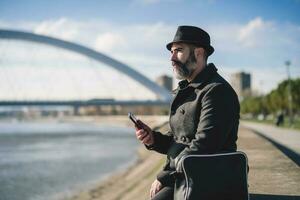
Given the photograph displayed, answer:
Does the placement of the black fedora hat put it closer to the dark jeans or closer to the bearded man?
the bearded man

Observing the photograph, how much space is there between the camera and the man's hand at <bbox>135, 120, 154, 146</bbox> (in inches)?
130

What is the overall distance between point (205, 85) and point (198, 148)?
0.47 meters

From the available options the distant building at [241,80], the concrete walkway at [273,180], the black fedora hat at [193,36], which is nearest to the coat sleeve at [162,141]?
the black fedora hat at [193,36]

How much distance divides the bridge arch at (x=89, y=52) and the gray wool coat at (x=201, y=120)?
74840 millimetres

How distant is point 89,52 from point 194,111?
7746 centimetres

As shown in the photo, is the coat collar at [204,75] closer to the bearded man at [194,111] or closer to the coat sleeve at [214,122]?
the bearded man at [194,111]

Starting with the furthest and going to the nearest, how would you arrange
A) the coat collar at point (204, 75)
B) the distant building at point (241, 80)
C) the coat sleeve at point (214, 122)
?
the distant building at point (241, 80)
the coat collar at point (204, 75)
the coat sleeve at point (214, 122)

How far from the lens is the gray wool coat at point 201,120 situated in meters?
2.82

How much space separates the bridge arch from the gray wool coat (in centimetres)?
7484

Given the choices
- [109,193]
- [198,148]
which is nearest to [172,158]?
[198,148]

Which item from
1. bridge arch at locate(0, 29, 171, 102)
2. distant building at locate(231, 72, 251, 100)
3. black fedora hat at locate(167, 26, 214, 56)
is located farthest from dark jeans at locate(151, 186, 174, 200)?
distant building at locate(231, 72, 251, 100)

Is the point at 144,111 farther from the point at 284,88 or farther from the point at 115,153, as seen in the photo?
the point at 115,153

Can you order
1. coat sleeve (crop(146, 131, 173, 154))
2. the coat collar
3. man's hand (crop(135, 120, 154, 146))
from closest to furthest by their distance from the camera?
the coat collar
man's hand (crop(135, 120, 154, 146))
coat sleeve (crop(146, 131, 173, 154))

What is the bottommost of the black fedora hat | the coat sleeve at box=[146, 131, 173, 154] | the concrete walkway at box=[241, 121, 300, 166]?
the concrete walkway at box=[241, 121, 300, 166]
